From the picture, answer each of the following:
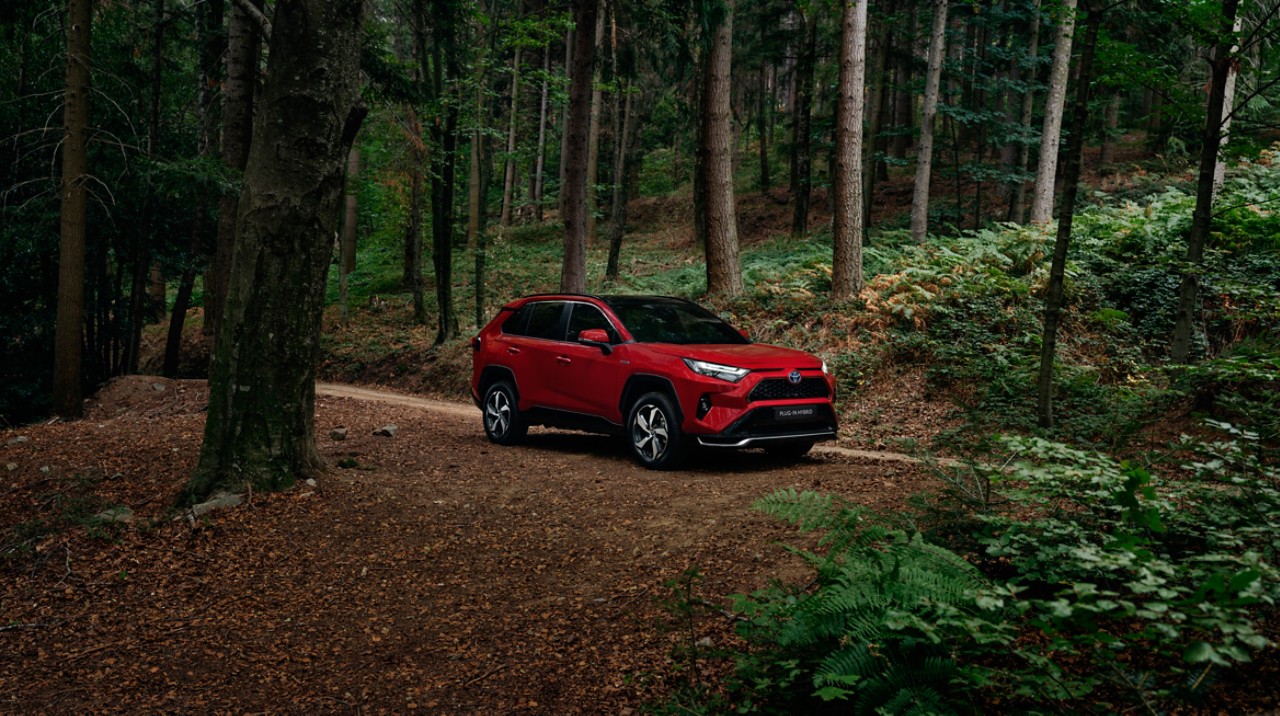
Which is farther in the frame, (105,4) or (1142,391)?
(105,4)

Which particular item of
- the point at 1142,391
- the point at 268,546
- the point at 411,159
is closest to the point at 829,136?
the point at 411,159

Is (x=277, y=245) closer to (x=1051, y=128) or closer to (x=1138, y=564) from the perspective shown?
(x=1138, y=564)

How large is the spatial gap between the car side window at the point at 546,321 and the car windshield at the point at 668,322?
718 millimetres

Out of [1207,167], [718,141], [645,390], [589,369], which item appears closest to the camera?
[1207,167]

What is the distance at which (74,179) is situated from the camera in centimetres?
1224

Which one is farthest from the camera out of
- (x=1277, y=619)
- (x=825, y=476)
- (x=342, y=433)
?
(x=342, y=433)

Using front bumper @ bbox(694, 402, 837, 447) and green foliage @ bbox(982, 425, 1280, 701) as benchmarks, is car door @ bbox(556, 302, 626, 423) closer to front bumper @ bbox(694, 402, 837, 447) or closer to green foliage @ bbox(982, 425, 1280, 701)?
front bumper @ bbox(694, 402, 837, 447)

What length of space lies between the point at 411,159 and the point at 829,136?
664 inches

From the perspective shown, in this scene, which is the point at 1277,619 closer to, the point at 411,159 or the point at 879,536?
the point at 879,536

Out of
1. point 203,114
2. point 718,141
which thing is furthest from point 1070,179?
point 203,114

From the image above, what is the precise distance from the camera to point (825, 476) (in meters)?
7.64

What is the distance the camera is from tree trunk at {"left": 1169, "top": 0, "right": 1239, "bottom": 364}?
6.72 m

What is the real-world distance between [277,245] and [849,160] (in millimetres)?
10739

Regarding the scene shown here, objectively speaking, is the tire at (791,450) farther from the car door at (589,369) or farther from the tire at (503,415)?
the tire at (503,415)
